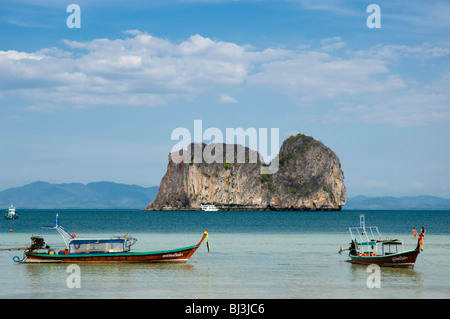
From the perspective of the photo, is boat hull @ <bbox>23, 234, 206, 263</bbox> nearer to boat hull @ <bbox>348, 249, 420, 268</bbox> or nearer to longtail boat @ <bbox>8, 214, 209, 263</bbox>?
longtail boat @ <bbox>8, 214, 209, 263</bbox>

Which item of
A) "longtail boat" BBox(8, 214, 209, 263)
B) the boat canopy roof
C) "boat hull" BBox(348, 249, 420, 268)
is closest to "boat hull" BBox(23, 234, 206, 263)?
"longtail boat" BBox(8, 214, 209, 263)

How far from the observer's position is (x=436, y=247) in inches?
2196

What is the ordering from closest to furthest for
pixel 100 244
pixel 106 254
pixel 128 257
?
pixel 106 254
pixel 128 257
pixel 100 244

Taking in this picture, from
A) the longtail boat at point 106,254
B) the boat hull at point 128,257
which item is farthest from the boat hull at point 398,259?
the boat hull at point 128,257

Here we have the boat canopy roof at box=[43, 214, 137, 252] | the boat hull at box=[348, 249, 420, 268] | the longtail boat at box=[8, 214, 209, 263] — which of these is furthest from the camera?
the boat canopy roof at box=[43, 214, 137, 252]

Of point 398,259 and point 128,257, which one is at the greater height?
point 398,259

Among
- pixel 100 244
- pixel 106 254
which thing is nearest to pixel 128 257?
pixel 106 254

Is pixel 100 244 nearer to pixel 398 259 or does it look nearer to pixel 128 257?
pixel 128 257

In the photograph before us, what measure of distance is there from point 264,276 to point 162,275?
20.9 ft

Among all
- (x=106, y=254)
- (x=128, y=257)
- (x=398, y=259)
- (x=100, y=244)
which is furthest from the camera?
(x=100, y=244)

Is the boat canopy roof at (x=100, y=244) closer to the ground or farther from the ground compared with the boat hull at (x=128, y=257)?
farther from the ground

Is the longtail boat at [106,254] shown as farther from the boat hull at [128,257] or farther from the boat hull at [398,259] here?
the boat hull at [398,259]
